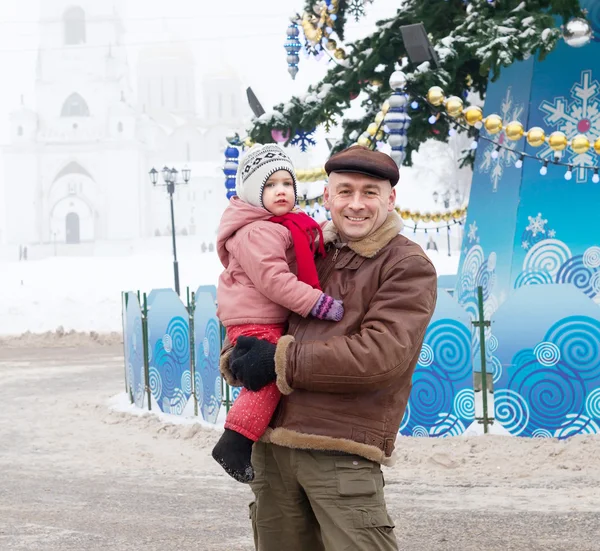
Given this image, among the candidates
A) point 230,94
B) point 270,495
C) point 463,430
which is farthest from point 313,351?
point 230,94

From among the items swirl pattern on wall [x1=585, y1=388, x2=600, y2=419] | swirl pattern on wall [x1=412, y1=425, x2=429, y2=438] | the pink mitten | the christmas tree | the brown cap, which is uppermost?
the christmas tree

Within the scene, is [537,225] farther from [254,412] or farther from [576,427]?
[254,412]

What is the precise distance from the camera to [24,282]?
3738 cm

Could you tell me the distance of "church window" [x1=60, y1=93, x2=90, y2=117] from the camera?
73500 millimetres

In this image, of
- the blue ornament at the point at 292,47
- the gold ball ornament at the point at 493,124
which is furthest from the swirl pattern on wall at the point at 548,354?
the blue ornament at the point at 292,47

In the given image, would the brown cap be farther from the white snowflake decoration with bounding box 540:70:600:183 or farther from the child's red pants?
the white snowflake decoration with bounding box 540:70:600:183

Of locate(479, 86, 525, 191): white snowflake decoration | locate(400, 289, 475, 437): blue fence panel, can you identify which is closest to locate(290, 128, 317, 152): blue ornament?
locate(479, 86, 525, 191): white snowflake decoration

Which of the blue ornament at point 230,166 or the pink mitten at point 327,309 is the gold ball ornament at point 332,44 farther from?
the pink mitten at point 327,309

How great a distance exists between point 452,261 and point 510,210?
92.0 feet

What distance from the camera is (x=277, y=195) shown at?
3225 mm

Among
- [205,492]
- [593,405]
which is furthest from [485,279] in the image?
[205,492]

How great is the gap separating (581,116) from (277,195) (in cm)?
766

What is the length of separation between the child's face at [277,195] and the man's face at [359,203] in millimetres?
233

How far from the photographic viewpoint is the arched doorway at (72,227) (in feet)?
230
